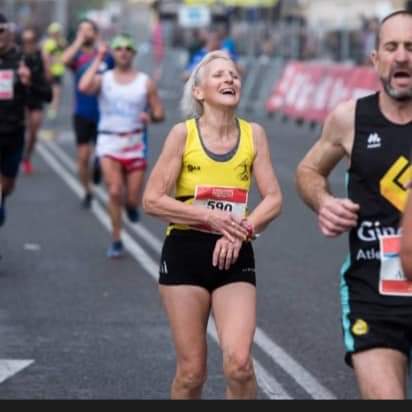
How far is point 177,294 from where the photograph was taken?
688 centimetres

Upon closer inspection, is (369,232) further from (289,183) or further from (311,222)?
(289,183)

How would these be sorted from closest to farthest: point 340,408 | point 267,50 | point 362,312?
point 340,408 < point 362,312 < point 267,50

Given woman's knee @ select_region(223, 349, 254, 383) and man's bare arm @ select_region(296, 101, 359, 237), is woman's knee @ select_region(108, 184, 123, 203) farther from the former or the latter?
man's bare arm @ select_region(296, 101, 359, 237)

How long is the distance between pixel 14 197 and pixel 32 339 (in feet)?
28.5

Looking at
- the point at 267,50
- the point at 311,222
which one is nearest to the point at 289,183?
the point at 311,222

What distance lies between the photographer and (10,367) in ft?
29.5

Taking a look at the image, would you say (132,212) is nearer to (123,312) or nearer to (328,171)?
(123,312)

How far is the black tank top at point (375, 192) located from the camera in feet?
18.7

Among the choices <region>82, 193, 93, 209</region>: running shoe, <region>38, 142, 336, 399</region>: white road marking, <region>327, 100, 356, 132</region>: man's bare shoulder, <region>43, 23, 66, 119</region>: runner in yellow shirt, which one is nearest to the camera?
<region>327, 100, 356, 132</region>: man's bare shoulder

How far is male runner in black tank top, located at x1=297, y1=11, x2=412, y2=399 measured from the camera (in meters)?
5.62

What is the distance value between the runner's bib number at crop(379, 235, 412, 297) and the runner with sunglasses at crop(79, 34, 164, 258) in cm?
779

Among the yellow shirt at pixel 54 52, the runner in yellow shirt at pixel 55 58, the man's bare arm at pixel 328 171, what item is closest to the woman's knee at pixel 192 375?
the man's bare arm at pixel 328 171

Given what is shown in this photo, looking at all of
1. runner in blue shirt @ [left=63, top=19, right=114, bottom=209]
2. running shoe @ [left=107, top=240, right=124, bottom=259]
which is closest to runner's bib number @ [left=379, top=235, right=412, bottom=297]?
running shoe @ [left=107, top=240, right=124, bottom=259]

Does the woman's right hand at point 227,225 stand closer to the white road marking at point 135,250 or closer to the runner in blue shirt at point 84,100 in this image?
the white road marking at point 135,250
